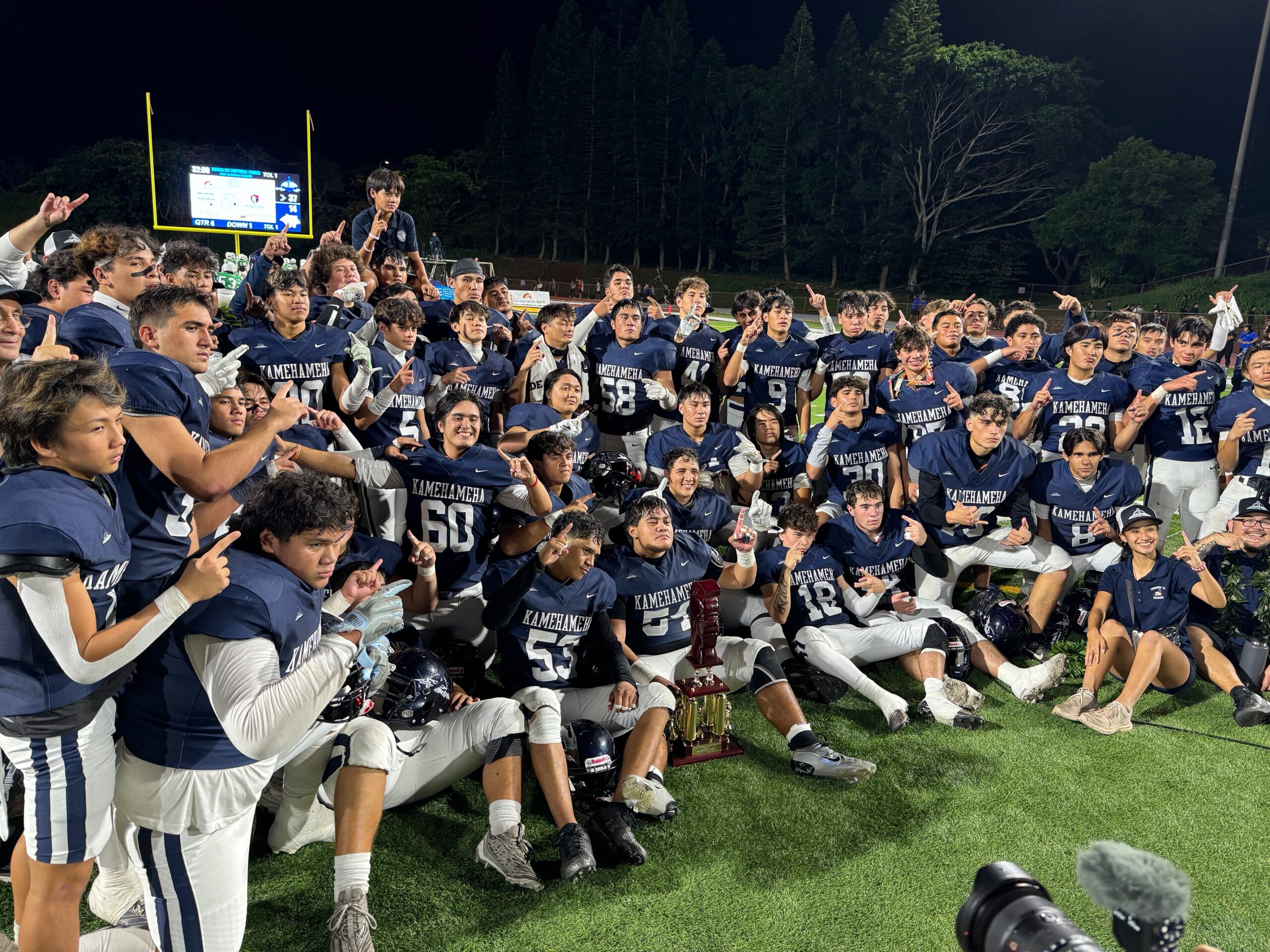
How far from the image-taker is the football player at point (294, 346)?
5418 mm

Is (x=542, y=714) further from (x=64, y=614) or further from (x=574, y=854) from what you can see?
(x=64, y=614)

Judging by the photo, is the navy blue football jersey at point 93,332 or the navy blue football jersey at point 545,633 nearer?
the navy blue football jersey at point 93,332

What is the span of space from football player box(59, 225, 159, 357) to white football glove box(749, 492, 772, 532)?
3.55 metres

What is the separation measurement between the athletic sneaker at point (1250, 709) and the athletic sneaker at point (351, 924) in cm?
502

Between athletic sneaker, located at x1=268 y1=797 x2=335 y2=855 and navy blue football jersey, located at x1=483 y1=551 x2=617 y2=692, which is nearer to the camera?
athletic sneaker, located at x1=268 y1=797 x2=335 y2=855

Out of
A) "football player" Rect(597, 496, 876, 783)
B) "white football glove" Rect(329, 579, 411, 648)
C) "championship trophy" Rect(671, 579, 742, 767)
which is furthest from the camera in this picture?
"football player" Rect(597, 496, 876, 783)

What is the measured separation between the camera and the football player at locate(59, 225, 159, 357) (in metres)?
4.02

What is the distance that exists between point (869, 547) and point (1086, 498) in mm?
1748

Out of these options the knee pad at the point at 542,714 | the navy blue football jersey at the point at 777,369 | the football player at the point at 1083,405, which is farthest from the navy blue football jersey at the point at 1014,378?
the knee pad at the point at 542,714

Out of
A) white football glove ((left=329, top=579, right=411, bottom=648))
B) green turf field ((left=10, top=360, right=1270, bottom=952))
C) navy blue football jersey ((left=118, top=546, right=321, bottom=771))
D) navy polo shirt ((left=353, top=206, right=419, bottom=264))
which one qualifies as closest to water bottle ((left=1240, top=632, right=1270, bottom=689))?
green turf field ((left=10, top=360, right=1270, bottom=952))

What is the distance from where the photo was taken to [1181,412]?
712 centimetres

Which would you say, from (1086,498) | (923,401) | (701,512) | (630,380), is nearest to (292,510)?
(701,512)

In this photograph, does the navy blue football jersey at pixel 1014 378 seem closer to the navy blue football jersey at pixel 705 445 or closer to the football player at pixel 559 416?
the navy blue football jersey at pixel 705 445

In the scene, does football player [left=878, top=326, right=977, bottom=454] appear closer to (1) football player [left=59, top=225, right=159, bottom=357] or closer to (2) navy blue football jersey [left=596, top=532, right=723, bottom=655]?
(2) navy blue football jersey [left=596, top=532, right=723, bottom=655]
